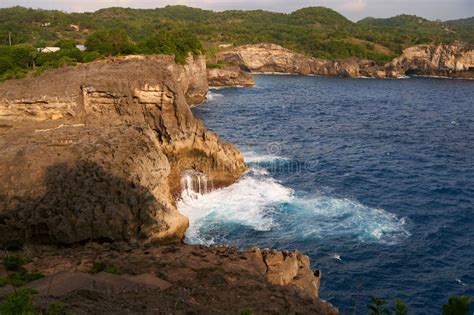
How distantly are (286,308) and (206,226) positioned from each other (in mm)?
17949

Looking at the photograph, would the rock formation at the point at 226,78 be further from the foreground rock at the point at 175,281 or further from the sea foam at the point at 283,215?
the foreground rock at the point at 175,281

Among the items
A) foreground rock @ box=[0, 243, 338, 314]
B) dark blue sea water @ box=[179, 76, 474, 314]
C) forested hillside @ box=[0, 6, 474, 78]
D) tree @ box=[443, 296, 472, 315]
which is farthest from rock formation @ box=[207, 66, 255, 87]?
tree @ box=[443, 296, 472, 315]

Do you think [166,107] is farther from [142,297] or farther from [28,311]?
[28,311]

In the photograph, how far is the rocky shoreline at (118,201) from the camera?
703 inches

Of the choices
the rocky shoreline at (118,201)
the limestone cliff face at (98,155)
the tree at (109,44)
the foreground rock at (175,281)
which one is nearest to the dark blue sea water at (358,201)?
the foreground rock at (175,281)

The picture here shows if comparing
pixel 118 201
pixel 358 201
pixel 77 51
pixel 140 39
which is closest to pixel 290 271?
pixel 118 201

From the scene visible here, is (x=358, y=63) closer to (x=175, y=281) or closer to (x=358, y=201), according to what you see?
(x=358, y=201)

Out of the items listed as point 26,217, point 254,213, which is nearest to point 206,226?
point 254,213

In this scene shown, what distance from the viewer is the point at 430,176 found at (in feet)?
151

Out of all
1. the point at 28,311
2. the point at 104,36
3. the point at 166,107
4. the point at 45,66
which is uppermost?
the point at 104,36

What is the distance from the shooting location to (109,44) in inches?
2279

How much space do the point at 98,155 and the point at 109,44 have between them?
32.2m

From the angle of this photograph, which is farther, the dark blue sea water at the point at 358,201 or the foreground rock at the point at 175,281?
the dark blue sea water at the point at 358,201

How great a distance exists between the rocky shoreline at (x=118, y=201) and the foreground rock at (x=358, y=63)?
105 metres
